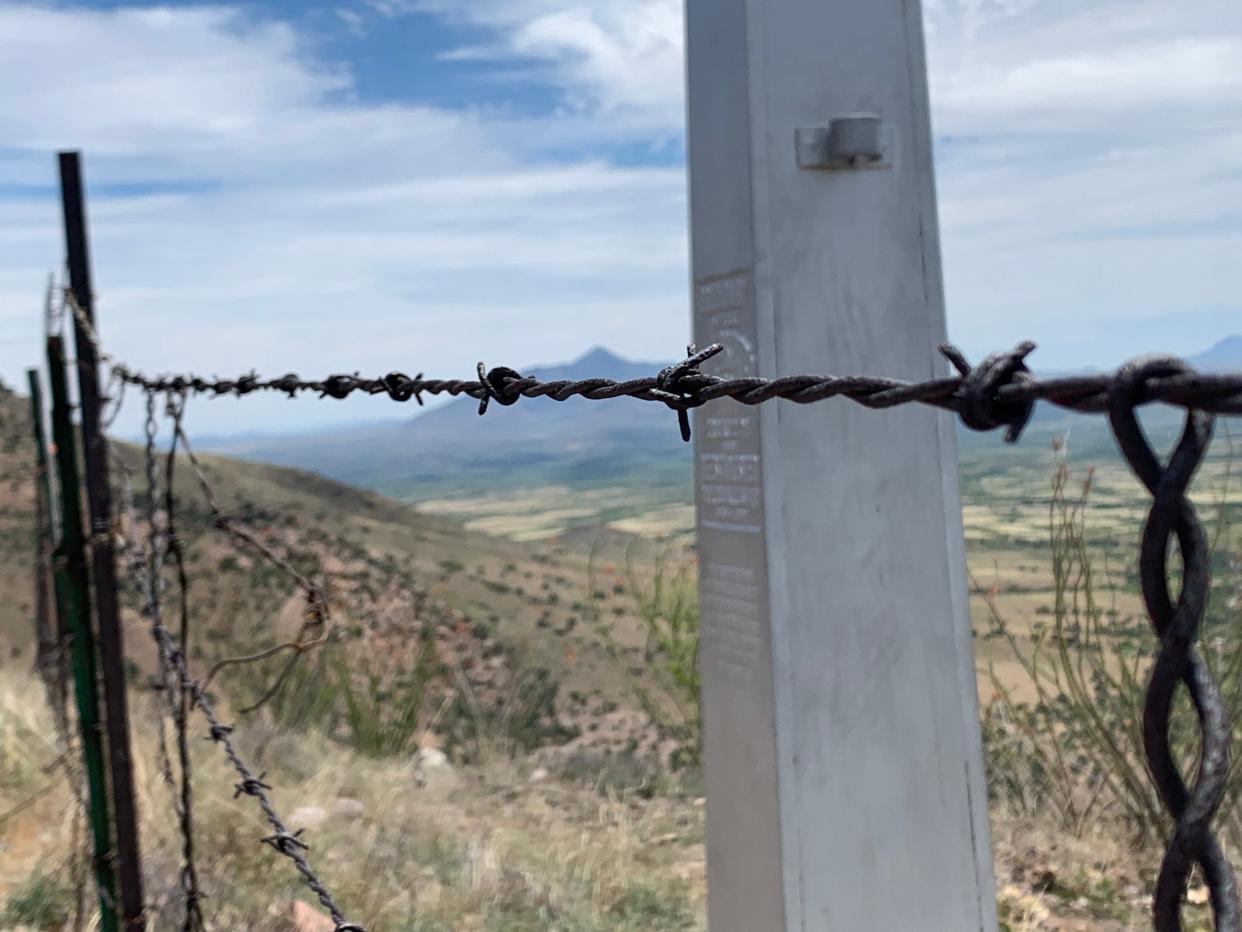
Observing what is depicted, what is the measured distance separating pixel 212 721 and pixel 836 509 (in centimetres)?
116

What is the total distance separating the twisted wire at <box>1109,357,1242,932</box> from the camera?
488 millimetres

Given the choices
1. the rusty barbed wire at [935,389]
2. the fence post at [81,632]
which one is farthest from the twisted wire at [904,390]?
the fence post at [81,632]

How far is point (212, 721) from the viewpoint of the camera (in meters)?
1.91

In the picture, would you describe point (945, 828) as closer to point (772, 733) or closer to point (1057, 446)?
point (772, 733)

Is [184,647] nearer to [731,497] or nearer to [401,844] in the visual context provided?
[731,497]

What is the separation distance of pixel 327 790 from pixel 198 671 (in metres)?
3.89

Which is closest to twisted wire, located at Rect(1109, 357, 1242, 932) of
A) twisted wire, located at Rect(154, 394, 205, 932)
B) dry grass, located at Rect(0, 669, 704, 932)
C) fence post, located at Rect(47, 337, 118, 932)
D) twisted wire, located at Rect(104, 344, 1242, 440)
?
twisted wire, located at Rect(104, 344, 1242, 440)

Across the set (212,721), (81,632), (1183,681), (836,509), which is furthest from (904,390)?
(81,632)

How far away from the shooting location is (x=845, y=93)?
243 cm

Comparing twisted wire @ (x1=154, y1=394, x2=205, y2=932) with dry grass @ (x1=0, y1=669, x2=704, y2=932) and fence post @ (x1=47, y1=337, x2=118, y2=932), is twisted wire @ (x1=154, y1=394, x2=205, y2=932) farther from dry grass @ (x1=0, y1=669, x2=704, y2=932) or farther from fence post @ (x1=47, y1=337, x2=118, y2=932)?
dry grass @ (x1=0, y1=669, x2=704, y2=932)

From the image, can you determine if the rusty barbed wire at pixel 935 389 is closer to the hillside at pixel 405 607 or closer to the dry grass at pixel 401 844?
the hillside at pixel 405 607

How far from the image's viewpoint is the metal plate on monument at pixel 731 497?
2357 millimetres

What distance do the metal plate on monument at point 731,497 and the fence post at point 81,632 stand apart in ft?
4.27

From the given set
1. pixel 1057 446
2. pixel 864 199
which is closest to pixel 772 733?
pixel 864 199
